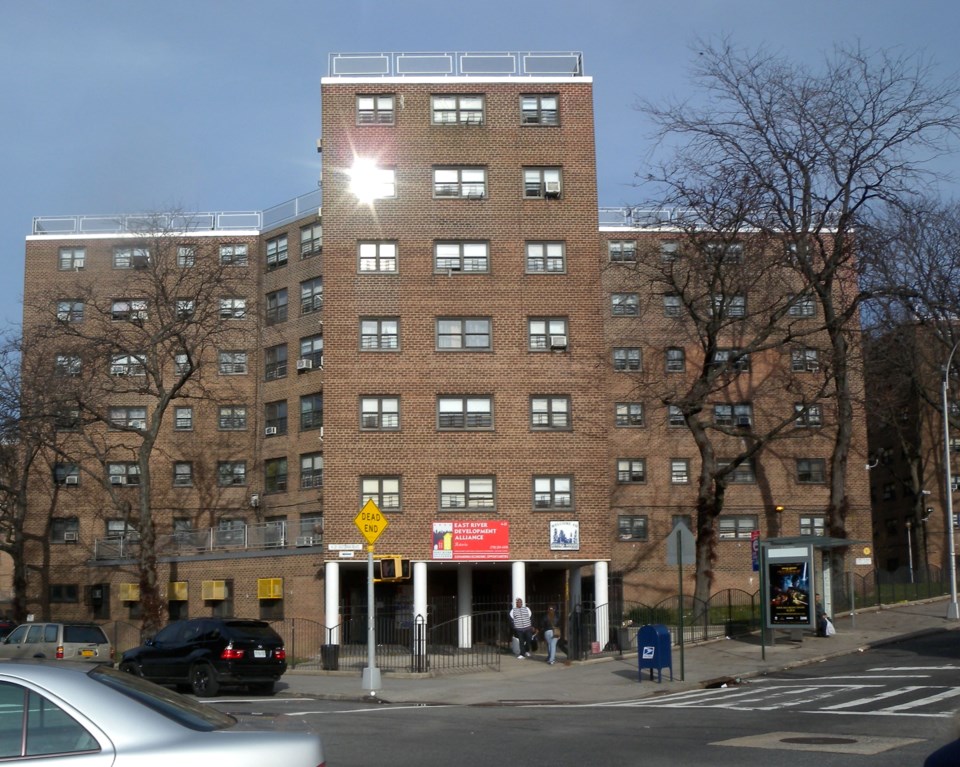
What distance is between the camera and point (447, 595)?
4309cm

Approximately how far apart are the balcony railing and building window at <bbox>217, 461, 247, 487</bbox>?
5.25 metres

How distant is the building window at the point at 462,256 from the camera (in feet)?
129

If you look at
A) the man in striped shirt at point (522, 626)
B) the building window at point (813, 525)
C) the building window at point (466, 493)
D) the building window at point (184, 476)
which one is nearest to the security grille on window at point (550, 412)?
the building window at point (466, 493)

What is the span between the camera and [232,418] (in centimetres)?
5547

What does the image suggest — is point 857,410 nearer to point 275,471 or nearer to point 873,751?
point 275,471

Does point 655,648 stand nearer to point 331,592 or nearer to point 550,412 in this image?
point 550,412

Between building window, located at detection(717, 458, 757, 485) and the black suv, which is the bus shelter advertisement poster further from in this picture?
building window, located at detection(717, 458, 757, 485)

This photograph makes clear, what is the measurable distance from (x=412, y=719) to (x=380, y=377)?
2147 cm

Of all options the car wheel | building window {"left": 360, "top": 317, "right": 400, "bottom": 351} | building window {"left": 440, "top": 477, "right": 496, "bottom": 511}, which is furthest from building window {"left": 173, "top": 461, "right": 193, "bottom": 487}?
the car wheel

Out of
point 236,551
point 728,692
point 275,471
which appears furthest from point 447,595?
point 728,692

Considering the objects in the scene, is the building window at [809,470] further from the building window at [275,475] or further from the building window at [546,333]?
the building window at [275,475]

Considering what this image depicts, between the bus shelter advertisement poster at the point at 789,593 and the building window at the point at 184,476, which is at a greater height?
the building window at the point at 184,476

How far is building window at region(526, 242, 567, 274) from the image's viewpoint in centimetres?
3947

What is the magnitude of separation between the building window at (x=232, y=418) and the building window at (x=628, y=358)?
58.4 ft
